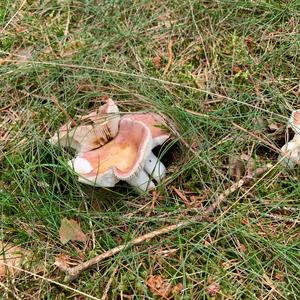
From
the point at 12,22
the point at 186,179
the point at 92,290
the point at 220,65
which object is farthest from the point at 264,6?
the point at 92,290

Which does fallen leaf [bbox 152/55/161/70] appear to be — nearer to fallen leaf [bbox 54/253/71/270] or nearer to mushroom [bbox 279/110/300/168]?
mushroom [bbox 279/110/300/168]

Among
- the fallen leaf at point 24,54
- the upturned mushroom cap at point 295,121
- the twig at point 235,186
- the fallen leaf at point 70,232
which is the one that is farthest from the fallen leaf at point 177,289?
the fallen leaf at point 24,54

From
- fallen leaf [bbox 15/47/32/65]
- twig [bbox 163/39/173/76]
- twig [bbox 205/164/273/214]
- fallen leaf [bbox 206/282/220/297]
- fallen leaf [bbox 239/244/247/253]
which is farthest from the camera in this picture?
fallen leaf [bbox 15/47/32/65]

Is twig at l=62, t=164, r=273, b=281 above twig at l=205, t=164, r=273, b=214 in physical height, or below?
below

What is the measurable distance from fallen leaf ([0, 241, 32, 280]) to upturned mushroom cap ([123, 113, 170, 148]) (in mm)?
732

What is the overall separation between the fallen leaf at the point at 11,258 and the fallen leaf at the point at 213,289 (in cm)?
78

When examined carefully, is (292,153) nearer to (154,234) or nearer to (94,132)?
(154,234)

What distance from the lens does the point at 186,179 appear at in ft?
8.48

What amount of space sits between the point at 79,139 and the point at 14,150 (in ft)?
1.32

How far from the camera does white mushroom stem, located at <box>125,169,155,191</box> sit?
8.15 feet

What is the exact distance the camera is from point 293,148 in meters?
2.52

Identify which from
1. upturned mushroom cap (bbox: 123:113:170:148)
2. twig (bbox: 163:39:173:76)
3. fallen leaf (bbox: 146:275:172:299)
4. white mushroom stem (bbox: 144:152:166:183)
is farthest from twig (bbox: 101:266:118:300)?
twig (bbox: 163:39:173:76)

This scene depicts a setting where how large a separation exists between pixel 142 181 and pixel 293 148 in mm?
693

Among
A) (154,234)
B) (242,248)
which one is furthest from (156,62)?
(242,248)
